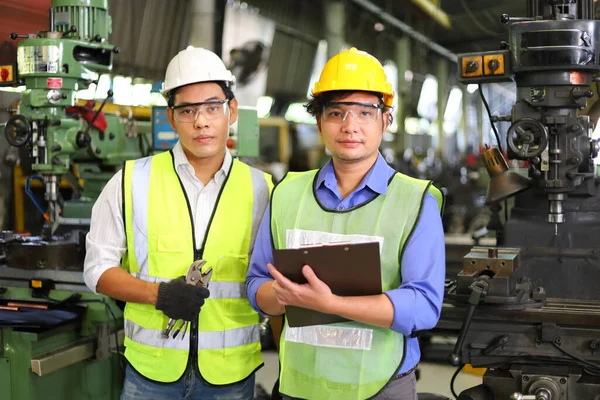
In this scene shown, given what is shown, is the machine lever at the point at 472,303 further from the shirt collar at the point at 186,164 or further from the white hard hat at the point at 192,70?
the white hard hat at the point at 192,70

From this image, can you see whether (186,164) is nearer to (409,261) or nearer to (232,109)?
(232,109)

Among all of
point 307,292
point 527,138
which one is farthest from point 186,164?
point 527,138

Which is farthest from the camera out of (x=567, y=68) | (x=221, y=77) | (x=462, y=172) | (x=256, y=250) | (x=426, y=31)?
(x=426, y=31)

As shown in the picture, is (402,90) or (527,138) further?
(402,90)

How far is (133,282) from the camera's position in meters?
1.88

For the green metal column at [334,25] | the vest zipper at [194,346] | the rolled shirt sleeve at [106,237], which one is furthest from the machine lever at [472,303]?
the green metal column at [334,25]

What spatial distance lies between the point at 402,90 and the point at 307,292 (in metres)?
10.1

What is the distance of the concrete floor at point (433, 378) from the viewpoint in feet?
13.1

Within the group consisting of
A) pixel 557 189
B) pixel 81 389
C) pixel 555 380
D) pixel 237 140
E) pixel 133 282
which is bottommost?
pixel 81 389

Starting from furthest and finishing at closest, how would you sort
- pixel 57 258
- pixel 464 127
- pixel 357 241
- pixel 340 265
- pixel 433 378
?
pixel 464 127 < pixel 433 378 < pixel 57 258 < pixel 357 241 < pixel 340 265

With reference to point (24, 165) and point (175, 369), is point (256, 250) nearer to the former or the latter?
point (175, 369)

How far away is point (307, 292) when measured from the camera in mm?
1544

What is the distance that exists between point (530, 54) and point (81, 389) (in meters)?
2.03

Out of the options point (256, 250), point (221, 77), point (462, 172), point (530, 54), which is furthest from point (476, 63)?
point (462, 172)
